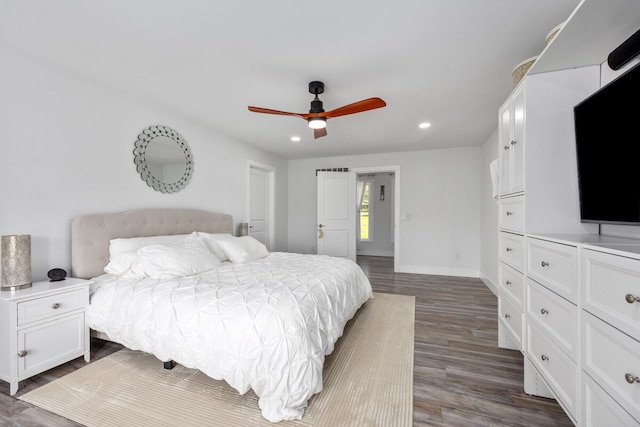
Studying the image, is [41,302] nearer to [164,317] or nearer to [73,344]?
[73,344]

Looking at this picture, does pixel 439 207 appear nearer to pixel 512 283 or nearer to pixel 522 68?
pixel 512 283

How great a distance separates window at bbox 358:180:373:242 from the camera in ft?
25.9

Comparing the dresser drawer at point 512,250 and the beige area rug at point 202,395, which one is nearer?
the beige area rug at point 202,395

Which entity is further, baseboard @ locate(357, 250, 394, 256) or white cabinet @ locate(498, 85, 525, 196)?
baseboard @ locate(357, 250, 394, 256)

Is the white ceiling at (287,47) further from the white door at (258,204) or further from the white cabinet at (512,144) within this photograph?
the white door at (258,204)

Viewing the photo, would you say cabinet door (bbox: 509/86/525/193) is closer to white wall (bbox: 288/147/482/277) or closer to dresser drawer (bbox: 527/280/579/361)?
dresser drawer (bbox: 527/280/579/361)

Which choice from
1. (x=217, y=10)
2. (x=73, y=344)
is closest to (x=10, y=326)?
(x=73, y=344)

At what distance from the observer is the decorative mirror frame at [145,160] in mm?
2977

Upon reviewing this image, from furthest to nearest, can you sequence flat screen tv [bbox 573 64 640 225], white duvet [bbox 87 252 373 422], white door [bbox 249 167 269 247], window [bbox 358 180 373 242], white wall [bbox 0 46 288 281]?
window [bbox 358 180 373 242], white door [bbox 249 167 269 247], white wall [bbox 0 46 288 281], white duvet [bbox 87 252 373 422], flat screen tv [bbox 573 64 640 225]

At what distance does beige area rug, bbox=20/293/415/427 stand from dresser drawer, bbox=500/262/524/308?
909mm

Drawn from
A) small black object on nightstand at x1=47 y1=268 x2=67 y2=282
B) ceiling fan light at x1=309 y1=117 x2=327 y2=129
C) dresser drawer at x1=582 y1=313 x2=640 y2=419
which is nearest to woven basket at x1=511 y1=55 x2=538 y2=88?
ceiling fan light at x1=309 y1=117 x2=327 y2=129

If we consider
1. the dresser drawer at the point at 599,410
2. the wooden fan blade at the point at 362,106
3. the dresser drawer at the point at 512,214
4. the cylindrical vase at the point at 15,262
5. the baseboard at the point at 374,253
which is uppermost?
the wooden fan blade at the point at 362,106

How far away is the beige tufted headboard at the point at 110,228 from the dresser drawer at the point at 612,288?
3.36m

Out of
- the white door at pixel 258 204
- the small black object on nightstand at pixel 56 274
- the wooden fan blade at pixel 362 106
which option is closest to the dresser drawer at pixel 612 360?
the wooden fan blade at pixel 362 106
